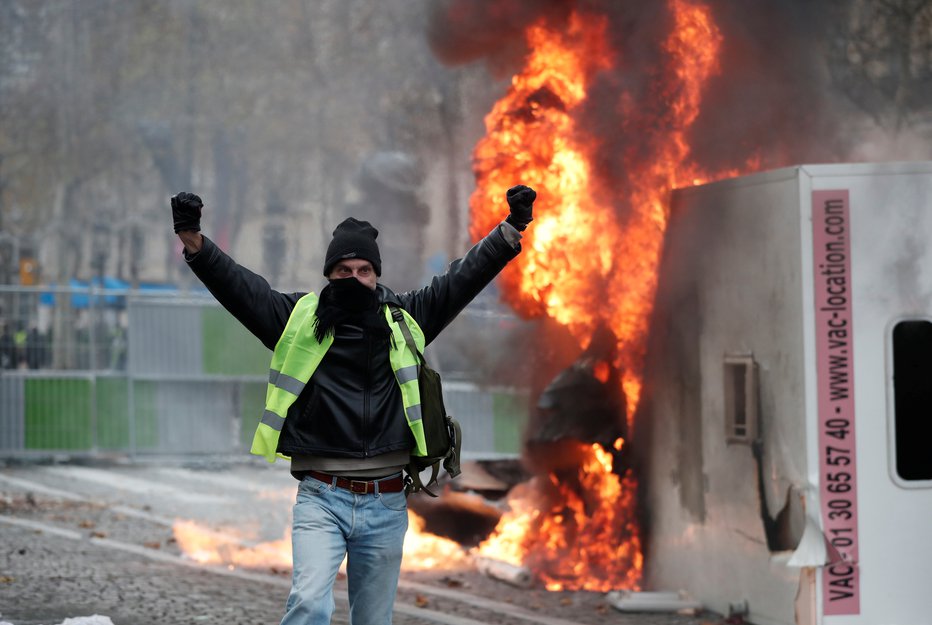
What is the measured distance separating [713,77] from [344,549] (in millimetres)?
5662

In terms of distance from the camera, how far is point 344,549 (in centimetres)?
476

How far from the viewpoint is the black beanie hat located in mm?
4812

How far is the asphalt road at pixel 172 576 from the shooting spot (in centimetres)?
767

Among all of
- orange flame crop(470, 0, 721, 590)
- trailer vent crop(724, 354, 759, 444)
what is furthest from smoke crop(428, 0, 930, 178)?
trailer vent crop(724, 354, 759, 444)

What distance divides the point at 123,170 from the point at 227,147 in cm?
269

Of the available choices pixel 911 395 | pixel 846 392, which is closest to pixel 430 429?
pixel 846 392

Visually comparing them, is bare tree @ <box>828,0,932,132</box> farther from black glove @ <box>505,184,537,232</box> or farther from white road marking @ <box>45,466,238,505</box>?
black glove @ <box>505,184,537,232</box>

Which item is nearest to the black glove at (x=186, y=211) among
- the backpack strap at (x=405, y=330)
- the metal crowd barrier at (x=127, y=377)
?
the backpack strap at (x=405, y=330)

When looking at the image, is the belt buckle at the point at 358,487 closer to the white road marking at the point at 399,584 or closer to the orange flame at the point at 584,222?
the white road marking at the point at 399,584

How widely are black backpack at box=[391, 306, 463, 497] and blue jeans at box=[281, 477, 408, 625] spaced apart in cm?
12

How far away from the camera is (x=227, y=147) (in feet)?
115

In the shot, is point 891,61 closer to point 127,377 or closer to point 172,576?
point 127,377

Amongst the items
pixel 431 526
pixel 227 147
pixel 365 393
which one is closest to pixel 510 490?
pixel 431 526

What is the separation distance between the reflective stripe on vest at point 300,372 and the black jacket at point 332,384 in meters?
0.04
